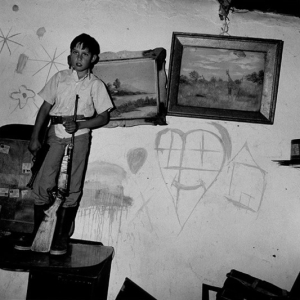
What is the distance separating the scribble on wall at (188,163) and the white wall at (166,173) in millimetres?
14

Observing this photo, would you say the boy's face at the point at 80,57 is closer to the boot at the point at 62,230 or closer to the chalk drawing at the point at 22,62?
the chalk drawing at the point at 22,62

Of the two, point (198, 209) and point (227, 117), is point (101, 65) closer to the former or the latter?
point (227, 117)

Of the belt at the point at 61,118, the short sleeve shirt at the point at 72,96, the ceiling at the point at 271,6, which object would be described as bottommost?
the belt at the point at 61,118

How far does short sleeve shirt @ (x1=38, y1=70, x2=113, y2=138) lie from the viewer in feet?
6.18

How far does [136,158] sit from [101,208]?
410mm

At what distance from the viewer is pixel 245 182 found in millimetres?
2172

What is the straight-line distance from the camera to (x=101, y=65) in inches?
84.9

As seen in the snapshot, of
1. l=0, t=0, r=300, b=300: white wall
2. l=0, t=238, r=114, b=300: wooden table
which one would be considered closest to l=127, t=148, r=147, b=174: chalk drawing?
l=0, t=0, r=300, b=300: white wall

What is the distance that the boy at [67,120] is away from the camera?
1.84 meters

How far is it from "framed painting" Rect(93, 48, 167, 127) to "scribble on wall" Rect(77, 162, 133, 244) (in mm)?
453

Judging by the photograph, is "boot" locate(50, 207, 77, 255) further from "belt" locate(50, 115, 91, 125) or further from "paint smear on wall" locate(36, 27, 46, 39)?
"paint smear on wall" locate(36, 27, 46, 39)

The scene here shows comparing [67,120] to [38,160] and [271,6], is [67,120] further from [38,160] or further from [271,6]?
[271,6]

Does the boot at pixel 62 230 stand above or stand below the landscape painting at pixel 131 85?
below

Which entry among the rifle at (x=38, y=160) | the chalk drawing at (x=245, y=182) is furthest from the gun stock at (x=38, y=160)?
the chalk drawing at (x=245, y=182)
